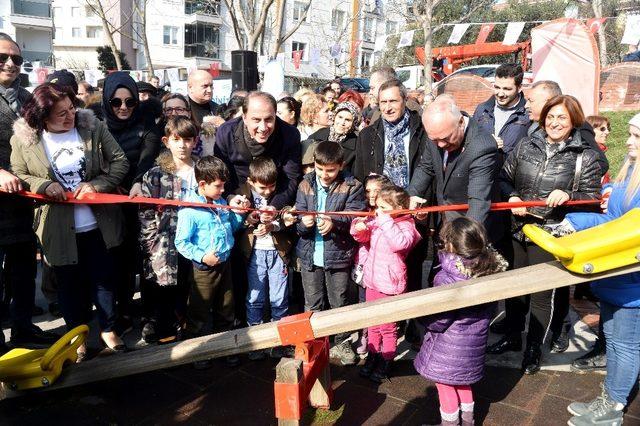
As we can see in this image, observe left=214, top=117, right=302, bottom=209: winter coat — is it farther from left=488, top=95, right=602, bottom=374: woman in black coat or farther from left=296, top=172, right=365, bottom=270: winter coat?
left=488, top=95, right=602, bottom=374: woman in black coat

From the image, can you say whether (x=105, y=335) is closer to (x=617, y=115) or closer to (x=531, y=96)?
(x=531, y=96)

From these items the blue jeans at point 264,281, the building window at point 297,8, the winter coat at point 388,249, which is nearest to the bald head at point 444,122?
the winter coat at point 388,249

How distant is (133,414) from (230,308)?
100 cm

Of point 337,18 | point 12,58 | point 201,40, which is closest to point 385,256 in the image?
Answer: point 12,58

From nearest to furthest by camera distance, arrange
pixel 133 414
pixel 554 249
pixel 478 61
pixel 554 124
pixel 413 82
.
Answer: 1. pixel 554 249
2. pixel 133 414
3. pixel 554 124
4. pixel 413 82
5. pixel 478 61

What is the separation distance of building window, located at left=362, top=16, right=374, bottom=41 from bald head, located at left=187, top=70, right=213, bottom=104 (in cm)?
4062

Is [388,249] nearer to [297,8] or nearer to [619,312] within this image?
[619,312]

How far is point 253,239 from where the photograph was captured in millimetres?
3848

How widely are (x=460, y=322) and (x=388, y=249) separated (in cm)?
86

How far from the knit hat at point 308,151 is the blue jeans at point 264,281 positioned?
0.83 metres

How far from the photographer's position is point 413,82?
81.7 ft

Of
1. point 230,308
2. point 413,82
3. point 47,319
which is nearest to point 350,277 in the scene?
point 230,308

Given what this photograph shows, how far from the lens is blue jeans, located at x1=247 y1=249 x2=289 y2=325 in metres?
3.86

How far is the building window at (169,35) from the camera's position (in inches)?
1599
